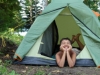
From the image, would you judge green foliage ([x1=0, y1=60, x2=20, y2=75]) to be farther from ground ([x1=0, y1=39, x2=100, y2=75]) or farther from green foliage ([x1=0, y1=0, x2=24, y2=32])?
green foliage ([x1=0, y1=0, x2=24, y2=32])

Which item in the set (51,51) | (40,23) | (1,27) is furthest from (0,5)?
(51,51)

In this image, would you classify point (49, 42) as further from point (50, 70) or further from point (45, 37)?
point (50, 70)

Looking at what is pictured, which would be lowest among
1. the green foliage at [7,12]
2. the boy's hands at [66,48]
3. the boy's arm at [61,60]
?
the boy's arm at [61,60]

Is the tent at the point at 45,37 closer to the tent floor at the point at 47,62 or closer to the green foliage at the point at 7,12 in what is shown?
the tent floor at the point at 47,62

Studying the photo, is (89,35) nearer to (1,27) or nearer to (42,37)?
(42,37)

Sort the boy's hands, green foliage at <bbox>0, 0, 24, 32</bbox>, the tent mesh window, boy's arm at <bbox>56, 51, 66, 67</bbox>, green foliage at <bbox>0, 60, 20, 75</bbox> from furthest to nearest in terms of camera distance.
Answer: green foliage at <bbox>0, 0, 24, 32</bbox> → the tent mesh window → the boy's hands → boy's arm at <bbox>56, 51, 66, 67</bbox> → green foliage at <bbox>0, 60, 20, 75</bbox>

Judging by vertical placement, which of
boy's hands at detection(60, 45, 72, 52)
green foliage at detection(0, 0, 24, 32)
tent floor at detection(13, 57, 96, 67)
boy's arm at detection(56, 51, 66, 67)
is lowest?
tent floor at detection(13, 57, 96, 67)

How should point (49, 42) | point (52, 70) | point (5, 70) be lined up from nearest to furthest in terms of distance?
point (5, 70) < point (52, 70) < point (49, 42)

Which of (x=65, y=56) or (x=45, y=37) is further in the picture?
(x=45, y=37)

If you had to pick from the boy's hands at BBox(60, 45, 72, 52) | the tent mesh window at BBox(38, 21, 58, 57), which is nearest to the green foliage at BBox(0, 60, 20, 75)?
the tent mesh window at BBox(38, 21, 58, 57)

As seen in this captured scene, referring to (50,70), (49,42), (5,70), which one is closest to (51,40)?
(49,42)

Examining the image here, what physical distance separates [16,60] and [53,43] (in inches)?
60.7

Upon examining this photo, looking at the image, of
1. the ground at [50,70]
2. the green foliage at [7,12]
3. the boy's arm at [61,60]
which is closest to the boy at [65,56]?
the boy's arm at [61,60]

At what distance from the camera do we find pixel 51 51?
610 cm
